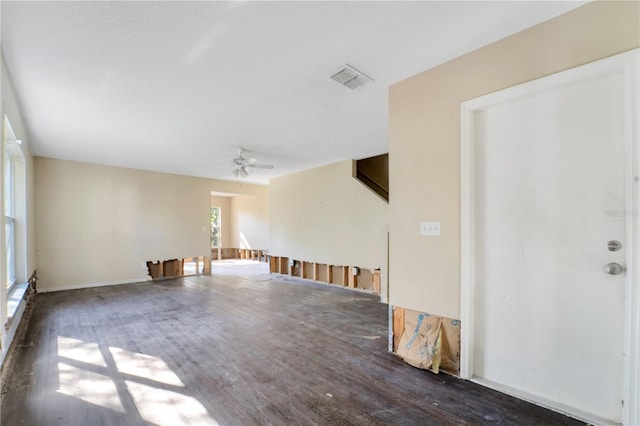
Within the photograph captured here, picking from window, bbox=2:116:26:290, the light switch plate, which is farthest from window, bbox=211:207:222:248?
the light switch plate

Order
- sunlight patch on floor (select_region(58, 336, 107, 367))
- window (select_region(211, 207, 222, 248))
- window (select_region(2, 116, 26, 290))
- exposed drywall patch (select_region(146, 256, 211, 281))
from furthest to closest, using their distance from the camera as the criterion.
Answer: window (select_region(211, 207, 222, 248)) < exposed drywall patch (select_region(146, 256, 211, 281)) < window (select_region(2, 116, 26, 290)) < sunlight patch on floor (select_region(58, 336, 107, 367))

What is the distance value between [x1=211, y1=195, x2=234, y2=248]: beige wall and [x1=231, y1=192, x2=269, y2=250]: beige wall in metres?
0.18

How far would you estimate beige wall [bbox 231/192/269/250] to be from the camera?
410 inches

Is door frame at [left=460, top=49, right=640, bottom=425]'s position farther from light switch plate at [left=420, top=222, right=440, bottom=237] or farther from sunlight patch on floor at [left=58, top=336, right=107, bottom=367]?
sunlight patch on floor at [left=58, top=336, right=107, bottom=367]

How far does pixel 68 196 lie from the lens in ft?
18.9

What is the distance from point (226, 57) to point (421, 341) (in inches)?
116

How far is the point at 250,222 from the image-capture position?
36.0 ft

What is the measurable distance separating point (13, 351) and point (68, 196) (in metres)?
3.99

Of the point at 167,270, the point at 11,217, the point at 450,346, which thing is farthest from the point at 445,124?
the point at 167,270

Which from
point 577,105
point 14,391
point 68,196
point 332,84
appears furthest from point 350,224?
point 68,196

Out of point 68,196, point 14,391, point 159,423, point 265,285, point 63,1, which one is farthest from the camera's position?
point 265,285

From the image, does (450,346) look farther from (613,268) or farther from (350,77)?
(350,77)

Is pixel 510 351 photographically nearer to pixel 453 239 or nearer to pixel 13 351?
pixel 453 239

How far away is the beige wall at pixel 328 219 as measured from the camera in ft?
18.6
